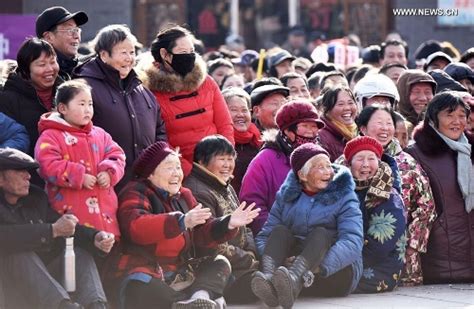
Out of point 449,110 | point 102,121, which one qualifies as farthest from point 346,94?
point 102,121

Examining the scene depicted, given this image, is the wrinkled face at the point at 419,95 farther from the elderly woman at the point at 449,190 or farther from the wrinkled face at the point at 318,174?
→ the wrinkled face at the point at 318,174

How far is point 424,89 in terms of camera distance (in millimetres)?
12172

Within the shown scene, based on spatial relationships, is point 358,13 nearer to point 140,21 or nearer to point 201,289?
point 140,21

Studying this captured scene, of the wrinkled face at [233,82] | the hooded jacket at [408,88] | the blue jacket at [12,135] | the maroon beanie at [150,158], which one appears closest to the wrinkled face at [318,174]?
the maroon beanie at [150,158]

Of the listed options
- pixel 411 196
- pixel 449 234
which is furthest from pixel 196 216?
pixel 449 234

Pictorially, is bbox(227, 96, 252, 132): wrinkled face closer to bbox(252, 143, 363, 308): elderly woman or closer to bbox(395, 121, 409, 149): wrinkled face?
bbox(252, 143, 363, 308): elderly woman

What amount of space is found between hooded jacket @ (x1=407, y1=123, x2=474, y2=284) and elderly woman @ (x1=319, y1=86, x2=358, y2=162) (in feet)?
2.31

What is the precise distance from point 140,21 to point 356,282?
15222mm

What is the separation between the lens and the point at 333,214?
9781mm

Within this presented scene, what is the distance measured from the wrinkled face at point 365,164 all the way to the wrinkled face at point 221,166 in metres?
1.01

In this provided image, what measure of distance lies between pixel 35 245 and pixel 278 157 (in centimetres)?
250

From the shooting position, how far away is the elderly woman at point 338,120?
1088cm

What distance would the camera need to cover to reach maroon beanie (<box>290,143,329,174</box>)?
32.0ft

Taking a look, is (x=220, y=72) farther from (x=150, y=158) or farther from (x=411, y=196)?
(x=150, y=158)
